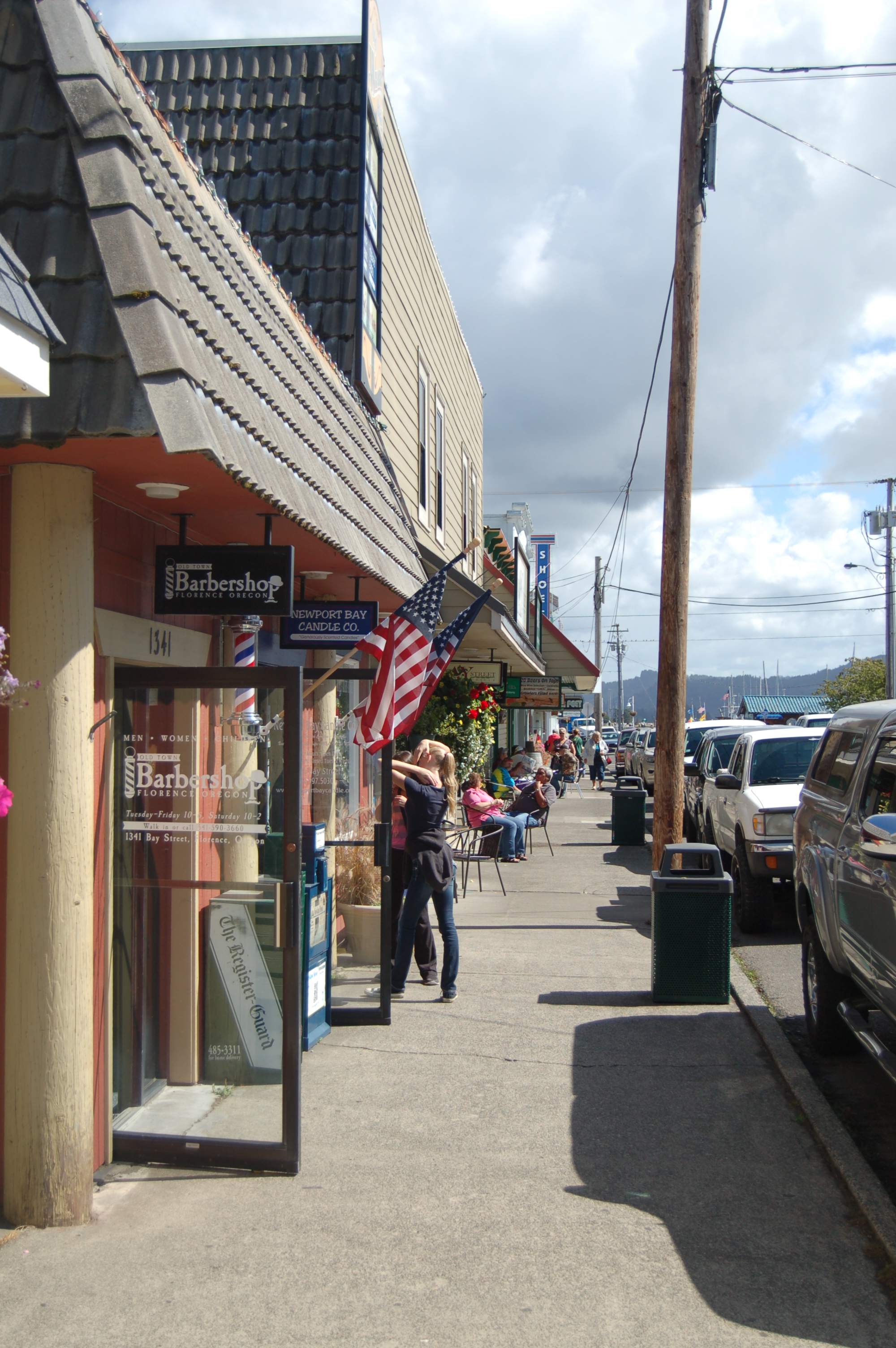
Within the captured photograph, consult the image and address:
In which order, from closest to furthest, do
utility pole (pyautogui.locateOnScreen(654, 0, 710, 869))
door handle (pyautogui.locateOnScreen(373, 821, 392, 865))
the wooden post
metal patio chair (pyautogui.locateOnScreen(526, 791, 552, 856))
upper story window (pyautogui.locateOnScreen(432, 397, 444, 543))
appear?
→ the wooden post < door handle (pyautogui.locateOnScreen(373, 821, 392, 865)) < utility pole (pyautogui.locateOnScreen(654, 0, 710, 869)) < upper story window (pyautogui.locateOnScreen(432, 397, 444, 543)) < metal patio chair (pyautogui.locateOnScreen(526, 791, 552, 856))

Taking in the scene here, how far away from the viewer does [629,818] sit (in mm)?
19062

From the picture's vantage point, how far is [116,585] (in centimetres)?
527

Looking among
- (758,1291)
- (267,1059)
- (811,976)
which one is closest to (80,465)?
(267,1059)

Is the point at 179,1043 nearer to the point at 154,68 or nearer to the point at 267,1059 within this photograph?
the point at 267,1059

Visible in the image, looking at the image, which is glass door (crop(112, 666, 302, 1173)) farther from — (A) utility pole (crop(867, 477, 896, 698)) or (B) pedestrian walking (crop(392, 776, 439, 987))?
(A) utility pole (crop(867, 477, 896, 698))

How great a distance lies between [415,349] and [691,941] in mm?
9821

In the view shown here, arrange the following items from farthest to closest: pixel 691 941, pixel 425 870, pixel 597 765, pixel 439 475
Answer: pixel 597 765, pixel 439 475, pixel 691 941, pixel 425 870

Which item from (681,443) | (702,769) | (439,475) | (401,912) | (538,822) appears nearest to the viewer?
(401,912)

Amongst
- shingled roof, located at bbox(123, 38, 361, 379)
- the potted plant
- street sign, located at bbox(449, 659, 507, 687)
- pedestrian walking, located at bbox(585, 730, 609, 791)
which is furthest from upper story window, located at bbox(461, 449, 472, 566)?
pedestrian walking, located at bbox(585, 730, 609, 791)

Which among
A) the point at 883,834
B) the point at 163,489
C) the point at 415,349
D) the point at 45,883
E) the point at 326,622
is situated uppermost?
the point at 415,349

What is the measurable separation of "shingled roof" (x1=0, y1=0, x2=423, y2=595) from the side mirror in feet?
9.22

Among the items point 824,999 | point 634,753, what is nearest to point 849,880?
point 824,999

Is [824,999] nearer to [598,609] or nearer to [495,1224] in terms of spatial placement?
[495,1224]

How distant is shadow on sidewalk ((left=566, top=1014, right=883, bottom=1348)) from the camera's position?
4109 millimetres
